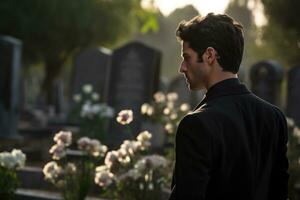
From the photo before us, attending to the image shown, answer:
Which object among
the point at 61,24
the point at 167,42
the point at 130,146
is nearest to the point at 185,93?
the point at 130,146

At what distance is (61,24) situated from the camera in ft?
86.2

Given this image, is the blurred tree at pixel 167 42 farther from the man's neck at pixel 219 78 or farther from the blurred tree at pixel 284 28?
the man's neck at pixel 219 78

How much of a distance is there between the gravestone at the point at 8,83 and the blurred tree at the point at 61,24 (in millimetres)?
8385

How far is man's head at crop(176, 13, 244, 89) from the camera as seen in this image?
7.69 ft

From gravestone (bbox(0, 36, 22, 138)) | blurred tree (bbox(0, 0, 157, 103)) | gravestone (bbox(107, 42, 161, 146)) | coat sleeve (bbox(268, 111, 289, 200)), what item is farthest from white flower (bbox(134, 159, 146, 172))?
blurred tree (bbox(0, 0, 157, 103))

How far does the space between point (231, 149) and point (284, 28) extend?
82.9 feet

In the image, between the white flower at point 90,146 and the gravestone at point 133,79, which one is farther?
the gravestone at point 133,79

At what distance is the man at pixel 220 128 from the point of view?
2.26 metres

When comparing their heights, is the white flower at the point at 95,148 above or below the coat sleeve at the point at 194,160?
below

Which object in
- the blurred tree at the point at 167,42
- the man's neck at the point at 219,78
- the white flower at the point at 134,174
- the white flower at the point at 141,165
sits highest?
the blurred tree at the point at 167,42

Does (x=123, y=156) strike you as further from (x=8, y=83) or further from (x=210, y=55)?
(x=8, y=83)

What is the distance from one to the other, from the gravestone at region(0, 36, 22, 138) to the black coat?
36.6 ft

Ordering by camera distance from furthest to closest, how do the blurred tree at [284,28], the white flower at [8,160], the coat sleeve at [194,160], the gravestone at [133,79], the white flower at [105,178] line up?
1. the blurred tree at [284,28]
2. the gravestone at [133,79]
3. the white flower at [8,160]
4. the white flower at [105,178]
5. the coat sleeve at [194,160]

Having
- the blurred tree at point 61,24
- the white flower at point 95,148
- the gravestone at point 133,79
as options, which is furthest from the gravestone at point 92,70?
the white flower at point 95,148
